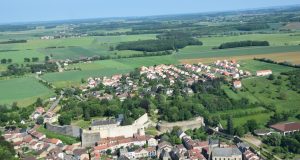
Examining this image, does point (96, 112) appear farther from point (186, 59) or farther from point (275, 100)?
point (186, 59)

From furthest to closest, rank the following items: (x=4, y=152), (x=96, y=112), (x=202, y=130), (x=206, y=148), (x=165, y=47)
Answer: (x=165, y=47) → (x=96, y=112) → (x=202, y=130) → (x=206, y=148) → (x=4, y=152)

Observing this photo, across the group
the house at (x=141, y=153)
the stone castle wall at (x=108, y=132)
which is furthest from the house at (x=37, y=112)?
the house at (x=141, y=153)

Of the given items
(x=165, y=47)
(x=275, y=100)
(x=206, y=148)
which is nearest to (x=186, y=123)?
(x=206, y=148)

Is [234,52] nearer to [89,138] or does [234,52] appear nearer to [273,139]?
[273,139]

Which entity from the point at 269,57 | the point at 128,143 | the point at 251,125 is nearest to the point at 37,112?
the point at 128,143

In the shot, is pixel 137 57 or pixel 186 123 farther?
pixel 137 57

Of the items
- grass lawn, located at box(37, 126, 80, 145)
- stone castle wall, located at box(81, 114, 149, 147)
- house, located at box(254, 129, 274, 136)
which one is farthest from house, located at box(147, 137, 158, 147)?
house, located at box(254, 129, 274, 136)

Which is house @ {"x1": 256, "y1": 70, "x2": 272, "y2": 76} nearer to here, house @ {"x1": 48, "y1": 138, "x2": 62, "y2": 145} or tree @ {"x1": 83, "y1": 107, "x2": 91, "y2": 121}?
tree @ {"x1": 83, "y1": 107, "x2": 91, "y2": 121}

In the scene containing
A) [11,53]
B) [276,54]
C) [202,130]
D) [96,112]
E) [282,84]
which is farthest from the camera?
[11,53]
